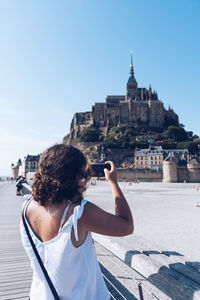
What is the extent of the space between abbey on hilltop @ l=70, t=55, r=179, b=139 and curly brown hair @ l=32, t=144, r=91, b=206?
2997 inches

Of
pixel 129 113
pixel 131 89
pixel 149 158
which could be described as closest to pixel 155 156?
pixel 149 158

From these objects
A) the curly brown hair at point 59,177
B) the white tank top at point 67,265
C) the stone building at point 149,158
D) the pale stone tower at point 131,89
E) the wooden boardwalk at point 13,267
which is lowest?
the wooden boardwalk at point 13,267

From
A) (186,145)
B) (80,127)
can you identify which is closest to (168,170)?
(186,145)

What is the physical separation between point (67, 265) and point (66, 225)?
199 mm

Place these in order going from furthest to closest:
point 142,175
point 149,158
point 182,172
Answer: point 149,158, point 142,175, point 182,172

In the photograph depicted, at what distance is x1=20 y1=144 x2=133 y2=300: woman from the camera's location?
1230 millimetres

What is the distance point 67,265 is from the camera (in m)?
1.23

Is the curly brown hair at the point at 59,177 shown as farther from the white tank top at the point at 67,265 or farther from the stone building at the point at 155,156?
the stone building at the point at 155,156

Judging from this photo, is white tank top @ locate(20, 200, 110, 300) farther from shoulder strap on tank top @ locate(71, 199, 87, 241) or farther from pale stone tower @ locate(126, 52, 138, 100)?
pale stone tower @ locate(126, 52, 138, 100)

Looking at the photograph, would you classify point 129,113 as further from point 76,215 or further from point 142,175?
point 76,215

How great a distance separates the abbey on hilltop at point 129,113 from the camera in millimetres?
77250

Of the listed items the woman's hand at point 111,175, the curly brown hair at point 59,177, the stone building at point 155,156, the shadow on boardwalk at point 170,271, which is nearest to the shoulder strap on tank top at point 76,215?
the curly brown hair at point 59,177

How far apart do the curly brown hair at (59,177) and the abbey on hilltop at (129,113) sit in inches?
2997

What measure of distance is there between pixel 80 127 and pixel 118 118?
13287mm
